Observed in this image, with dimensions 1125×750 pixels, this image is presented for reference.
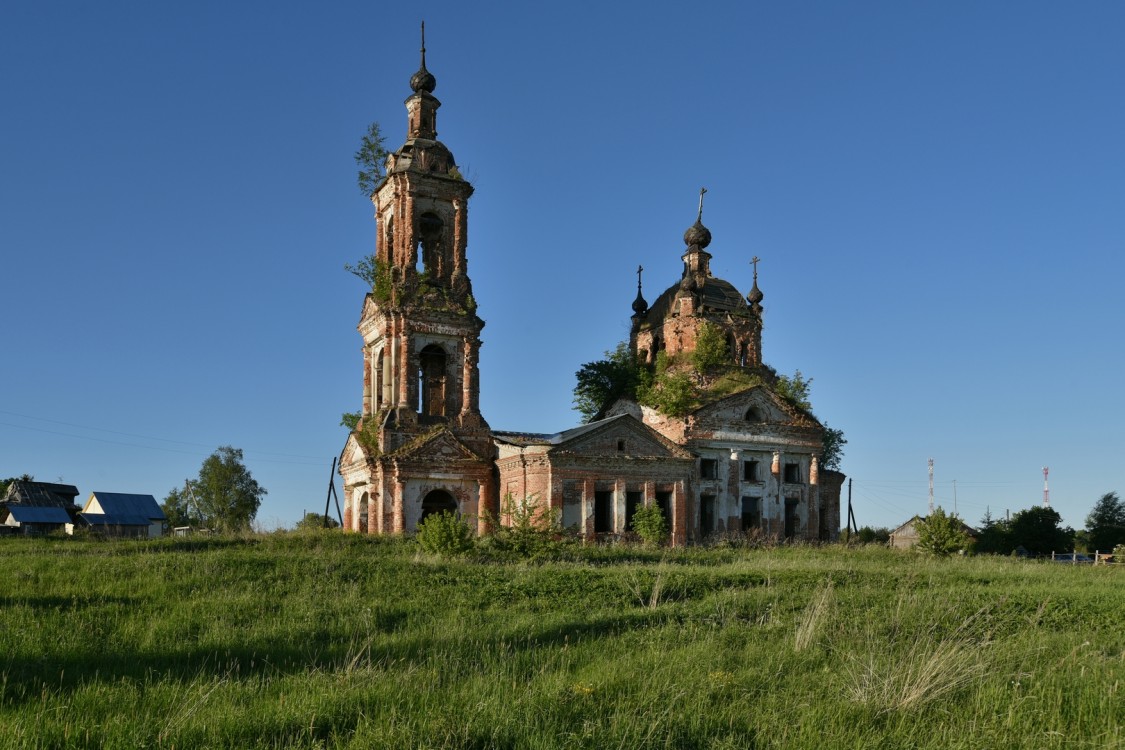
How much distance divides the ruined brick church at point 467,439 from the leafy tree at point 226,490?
99.6 ft

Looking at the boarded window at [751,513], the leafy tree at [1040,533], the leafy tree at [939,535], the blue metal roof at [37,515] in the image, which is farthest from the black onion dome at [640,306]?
the blue metal roof at [37,515]

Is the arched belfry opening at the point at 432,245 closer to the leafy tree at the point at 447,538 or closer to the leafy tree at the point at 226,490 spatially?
the leafy tree at the point at 447,538

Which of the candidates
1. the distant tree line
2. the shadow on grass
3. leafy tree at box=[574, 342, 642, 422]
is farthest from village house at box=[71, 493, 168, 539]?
the shadow on grass

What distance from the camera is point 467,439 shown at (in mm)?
32781

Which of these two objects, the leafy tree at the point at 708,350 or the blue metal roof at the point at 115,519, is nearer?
the leafy tree at the point at 708,350

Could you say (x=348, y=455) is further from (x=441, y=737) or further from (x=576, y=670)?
(x=441, y=737)

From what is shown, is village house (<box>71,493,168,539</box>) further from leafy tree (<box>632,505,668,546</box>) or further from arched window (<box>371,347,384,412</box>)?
leafy tree (<box>632,505,668,546</box>)

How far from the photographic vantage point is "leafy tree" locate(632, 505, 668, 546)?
31.9 m

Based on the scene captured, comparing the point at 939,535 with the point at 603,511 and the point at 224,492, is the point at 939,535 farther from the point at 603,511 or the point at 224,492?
the point at 224,492

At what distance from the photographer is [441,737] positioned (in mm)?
7059

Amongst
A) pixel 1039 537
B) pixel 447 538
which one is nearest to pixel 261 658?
pixel 447 538

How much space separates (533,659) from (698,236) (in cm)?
3213

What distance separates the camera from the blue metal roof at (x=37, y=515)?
53312mm

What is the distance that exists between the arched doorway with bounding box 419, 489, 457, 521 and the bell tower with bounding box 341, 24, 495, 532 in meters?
0.07
